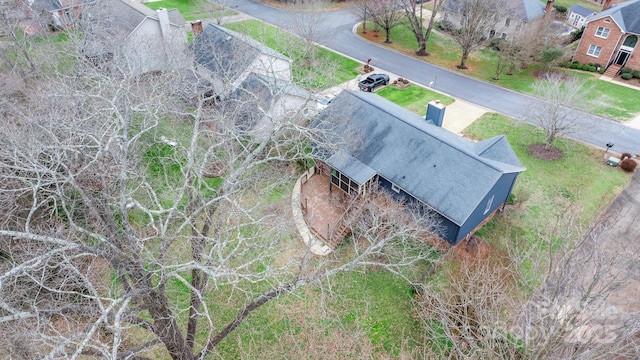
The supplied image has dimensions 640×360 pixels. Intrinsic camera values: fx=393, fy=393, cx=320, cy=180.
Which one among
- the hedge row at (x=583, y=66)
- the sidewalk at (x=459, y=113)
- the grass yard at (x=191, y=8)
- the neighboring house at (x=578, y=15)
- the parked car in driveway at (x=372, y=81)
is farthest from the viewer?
the neighboring house at (x=578, y=15)

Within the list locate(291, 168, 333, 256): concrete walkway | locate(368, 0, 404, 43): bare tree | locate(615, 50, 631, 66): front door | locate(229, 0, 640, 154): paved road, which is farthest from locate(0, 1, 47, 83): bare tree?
locate(615, 50, 631, 66): front door

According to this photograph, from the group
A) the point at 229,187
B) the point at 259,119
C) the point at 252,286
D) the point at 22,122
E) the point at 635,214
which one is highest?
the point at 229,187

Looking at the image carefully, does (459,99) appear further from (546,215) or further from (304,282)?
(304,282)

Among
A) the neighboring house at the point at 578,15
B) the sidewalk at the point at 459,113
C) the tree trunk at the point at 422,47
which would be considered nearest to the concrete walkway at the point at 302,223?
the sidewalk at the point at 459,113

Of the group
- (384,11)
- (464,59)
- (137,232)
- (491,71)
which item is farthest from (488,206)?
(384,11)

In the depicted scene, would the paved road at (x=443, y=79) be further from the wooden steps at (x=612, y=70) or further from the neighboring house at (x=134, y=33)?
the neighboring house at (x=134, y=33)

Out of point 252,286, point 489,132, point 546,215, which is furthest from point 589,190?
point 252,286

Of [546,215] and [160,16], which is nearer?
[546,215]
